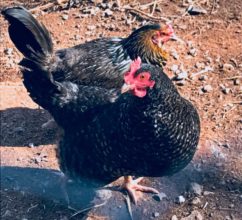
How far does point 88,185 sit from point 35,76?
1.14m

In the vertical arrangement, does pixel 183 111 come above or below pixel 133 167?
above

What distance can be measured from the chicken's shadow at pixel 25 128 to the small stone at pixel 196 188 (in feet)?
5.23

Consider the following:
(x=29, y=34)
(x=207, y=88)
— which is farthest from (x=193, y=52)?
(x=29, y=34)

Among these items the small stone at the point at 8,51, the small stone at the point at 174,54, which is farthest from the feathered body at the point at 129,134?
the small stone at the point at 8,51

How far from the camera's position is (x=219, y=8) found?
674 cm

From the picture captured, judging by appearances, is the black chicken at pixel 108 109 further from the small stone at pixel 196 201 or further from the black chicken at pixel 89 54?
the small stone at pixel 196 201

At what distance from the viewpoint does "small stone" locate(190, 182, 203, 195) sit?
16.2ft

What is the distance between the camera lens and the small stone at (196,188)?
4945 millimetres

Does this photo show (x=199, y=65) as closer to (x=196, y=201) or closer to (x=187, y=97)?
(x=187, y=97)

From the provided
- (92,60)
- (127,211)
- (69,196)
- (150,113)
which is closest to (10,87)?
(92,60)

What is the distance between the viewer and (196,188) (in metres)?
4.96

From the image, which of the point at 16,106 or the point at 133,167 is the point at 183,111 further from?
the point at 16,106

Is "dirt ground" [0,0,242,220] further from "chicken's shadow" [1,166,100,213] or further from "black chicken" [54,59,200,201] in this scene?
"black chicken" [54,59,200,201]

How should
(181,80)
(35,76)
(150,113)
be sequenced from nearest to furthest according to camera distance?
(150,113) < (35,76) < (181,80)
